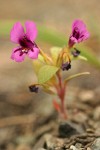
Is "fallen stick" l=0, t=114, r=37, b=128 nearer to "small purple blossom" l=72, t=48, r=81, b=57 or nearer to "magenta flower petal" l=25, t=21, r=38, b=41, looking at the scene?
"small purple blossom" l=72, t=48, r=81, b=57

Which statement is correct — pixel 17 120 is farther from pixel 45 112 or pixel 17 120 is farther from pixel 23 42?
→ pixel 23 42

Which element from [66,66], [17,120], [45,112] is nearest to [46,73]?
[66,66]

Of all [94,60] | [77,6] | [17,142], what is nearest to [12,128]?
[17,142]

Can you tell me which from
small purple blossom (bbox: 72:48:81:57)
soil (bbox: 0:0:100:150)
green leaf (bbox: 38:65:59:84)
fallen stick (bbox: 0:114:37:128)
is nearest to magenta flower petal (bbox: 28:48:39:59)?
green leaf (bbox: 38:65:59:84)

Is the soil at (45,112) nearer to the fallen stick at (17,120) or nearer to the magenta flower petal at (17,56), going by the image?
the fallen stick at (17,120)

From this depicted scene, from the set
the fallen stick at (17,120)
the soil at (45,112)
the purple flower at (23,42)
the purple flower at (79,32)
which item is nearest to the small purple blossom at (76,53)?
the purple flower at (79,32)
